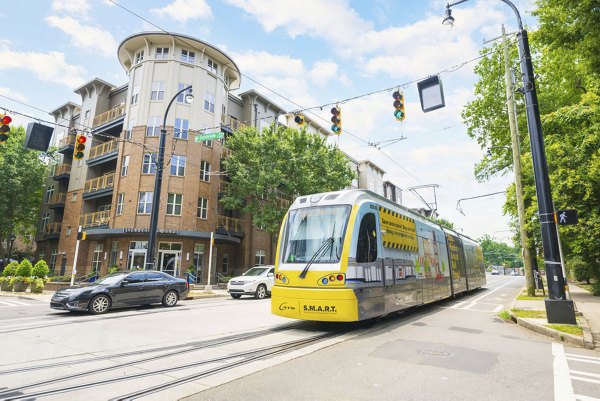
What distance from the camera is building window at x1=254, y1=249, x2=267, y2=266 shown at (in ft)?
105

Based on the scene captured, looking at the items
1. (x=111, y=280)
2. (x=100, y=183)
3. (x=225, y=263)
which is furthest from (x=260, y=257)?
(x=111, y=280)

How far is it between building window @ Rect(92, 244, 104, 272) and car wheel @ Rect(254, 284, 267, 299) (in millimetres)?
17210

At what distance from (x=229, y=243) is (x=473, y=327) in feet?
79.3

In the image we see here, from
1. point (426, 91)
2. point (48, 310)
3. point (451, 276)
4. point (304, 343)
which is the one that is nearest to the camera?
point (304, 343)

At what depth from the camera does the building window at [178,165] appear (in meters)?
27.4

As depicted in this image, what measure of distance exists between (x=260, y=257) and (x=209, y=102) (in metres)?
14.4

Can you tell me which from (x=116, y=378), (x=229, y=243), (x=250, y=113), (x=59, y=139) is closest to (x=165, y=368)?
(x=116, y=378)

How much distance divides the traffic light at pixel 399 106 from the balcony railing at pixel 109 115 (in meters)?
27.0

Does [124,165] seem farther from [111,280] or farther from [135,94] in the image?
[111,280]

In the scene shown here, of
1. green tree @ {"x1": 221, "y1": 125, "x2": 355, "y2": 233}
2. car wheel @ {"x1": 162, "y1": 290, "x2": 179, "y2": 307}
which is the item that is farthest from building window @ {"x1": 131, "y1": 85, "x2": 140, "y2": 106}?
car wheel @ {"x1": 162, "y1": 290, "x2": 179, "y2": 307}

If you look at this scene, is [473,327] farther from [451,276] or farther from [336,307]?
[451,276]

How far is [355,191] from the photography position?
8766 millimetres

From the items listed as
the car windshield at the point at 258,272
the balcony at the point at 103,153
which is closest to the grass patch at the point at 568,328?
the car windshield at the point at 258,272

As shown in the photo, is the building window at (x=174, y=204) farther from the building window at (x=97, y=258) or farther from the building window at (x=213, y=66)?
the building window at (x=213, y=66)
